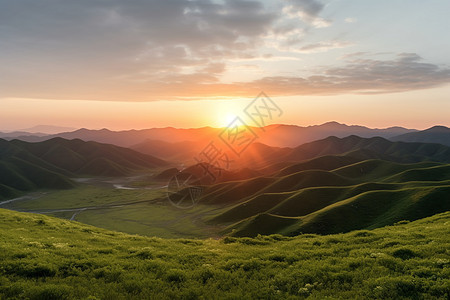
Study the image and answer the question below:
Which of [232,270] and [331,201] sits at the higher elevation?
[232,270]

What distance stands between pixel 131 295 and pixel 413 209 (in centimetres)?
6560

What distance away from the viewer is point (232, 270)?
55.1 ft

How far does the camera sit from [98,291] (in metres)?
13.4

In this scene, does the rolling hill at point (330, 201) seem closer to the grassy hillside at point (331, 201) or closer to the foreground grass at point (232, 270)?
the grassy hillside at point (331, 201)

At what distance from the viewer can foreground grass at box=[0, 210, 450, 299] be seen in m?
13.2

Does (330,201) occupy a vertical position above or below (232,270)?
below

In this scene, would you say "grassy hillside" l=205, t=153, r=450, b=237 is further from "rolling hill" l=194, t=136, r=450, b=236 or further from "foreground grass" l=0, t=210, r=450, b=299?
"foreground grass" l=0, t=210, r=450, b=299

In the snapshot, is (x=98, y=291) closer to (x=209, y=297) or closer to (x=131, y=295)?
(x=131, y=295)

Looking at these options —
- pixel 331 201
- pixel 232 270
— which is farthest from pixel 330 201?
pixel 232 270

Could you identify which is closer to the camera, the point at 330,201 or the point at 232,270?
the point at 232,270

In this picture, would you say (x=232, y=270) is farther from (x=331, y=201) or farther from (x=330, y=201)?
(x=331, y=201)

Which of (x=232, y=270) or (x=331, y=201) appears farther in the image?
(x=331, y=201)

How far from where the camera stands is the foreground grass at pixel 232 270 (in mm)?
13164

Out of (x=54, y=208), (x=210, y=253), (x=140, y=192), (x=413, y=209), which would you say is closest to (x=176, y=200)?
(x=140, y=192)
